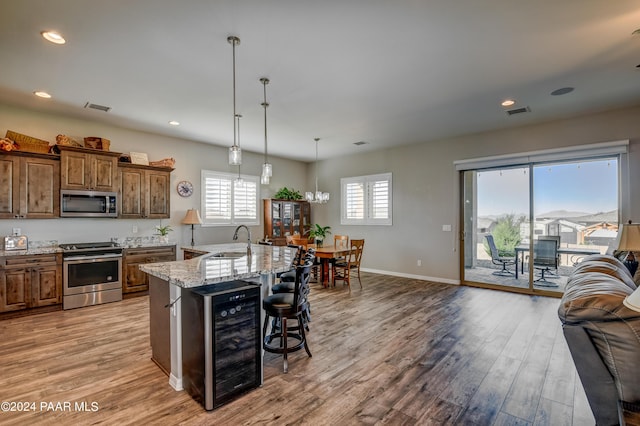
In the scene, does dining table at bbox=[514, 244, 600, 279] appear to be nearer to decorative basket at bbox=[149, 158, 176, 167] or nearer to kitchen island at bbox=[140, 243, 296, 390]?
kitchen island at bbox=[140, 243, 296, 390]

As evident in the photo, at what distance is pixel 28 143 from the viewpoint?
4434 mm

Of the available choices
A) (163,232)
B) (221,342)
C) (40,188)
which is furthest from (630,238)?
(40,188)

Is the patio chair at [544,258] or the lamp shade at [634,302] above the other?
the lamp shade at [634,302]

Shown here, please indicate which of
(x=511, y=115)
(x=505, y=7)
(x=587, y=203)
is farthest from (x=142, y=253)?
(x=587, y=203)

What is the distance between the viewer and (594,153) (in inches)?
188

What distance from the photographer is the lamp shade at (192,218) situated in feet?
19.7

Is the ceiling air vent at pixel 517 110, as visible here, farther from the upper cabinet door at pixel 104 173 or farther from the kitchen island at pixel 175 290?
the upper cabinet door at pixel 104 173

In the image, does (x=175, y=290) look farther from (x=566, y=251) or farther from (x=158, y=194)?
(x=566, y=251)

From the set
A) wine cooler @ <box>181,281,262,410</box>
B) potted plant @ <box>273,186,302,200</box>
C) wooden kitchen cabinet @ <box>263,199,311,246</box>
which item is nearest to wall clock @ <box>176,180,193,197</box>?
wooden kitchen cabinet @ <box>263,199,311,246</box>

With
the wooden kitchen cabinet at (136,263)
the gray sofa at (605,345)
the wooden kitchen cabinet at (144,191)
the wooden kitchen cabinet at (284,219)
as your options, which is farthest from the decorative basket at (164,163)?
the gray sofa at (605,345)

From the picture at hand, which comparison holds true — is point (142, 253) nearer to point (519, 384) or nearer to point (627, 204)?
point (519, 384)

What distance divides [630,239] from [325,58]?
143 inches

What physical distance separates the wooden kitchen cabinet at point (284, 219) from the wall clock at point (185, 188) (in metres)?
1.85

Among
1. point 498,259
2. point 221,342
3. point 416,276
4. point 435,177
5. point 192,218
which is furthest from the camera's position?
point 416,276
